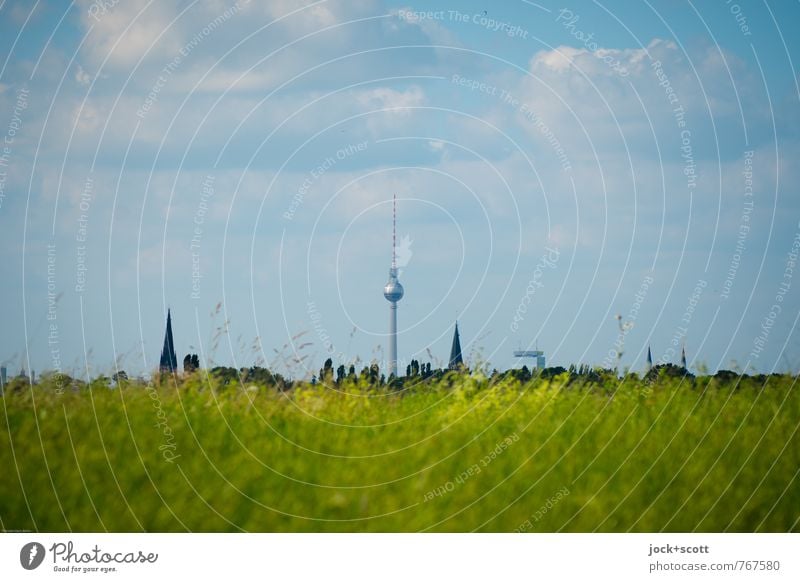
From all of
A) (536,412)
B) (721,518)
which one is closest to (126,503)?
(536,412)

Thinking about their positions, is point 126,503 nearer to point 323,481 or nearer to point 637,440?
point 323,481

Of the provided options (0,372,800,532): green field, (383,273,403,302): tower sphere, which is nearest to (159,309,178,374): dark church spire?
(0,372,800,532): green field

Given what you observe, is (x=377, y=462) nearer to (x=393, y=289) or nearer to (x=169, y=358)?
(x=169, y=358)

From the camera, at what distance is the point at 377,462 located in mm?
15992

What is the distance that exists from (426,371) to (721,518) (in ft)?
23.9

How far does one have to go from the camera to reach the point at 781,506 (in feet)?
53.6
